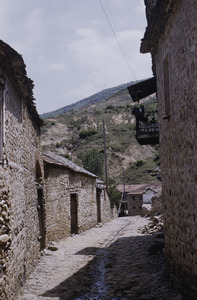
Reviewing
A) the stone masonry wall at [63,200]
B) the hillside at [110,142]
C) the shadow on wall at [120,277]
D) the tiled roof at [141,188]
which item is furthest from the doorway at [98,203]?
the hillside at [110,142]

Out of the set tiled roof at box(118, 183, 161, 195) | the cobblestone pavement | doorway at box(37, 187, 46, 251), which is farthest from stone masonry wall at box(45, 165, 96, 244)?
tiled roof at box(118, 183, 161, 195)

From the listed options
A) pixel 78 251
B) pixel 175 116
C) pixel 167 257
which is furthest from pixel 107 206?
pixel 175 116

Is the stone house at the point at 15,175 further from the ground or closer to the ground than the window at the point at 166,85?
closer to the ground

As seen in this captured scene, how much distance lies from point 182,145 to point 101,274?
486 centimetres

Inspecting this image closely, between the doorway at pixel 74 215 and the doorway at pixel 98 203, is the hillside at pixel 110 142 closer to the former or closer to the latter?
the doorway at pixel 98 203

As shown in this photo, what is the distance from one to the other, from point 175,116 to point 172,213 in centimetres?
221

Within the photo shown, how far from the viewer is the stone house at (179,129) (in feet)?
19.1

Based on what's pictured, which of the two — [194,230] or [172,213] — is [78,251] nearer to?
[172,213]

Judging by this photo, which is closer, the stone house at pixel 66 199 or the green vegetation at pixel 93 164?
the stone house at pixel 66 199

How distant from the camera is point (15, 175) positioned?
716cm

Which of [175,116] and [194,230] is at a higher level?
[175,116]

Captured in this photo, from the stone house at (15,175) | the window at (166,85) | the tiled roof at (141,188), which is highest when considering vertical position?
the window at (166,85)

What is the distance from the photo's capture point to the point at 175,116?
6969mm

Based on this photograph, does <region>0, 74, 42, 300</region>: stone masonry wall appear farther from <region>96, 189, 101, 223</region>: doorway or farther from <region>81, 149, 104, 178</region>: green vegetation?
<region>81, 149, 104, 178</region>: green vegetation
